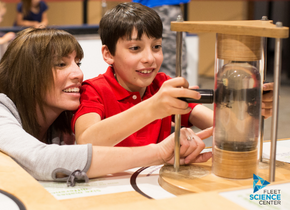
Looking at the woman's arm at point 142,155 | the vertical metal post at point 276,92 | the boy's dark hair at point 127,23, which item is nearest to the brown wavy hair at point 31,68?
the boy's dark hair at point 127,23

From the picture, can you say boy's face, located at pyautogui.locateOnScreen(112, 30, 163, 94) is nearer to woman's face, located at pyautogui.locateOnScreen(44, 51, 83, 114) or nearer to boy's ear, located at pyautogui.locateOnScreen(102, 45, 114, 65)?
boy's ear, located at pyautogui.locateOnScreen(102, 45, 114, 65)

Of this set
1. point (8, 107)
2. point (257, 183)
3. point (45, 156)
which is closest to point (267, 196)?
point (257, 183)

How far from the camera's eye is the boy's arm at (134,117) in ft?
2.39

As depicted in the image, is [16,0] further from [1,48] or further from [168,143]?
[168,143]

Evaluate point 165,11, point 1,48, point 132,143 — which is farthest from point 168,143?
point 1,48

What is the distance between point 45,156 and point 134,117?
0.68 ft

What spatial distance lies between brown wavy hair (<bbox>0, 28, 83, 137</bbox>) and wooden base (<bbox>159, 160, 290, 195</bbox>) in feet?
1.41

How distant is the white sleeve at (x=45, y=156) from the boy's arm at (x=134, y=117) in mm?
101

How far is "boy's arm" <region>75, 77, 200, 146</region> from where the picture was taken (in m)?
0.73

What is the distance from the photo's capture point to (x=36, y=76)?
1004mm

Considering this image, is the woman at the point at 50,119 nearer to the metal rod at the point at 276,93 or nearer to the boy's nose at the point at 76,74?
the boy's nose at the point at 76,74

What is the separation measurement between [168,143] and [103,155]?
146 mm

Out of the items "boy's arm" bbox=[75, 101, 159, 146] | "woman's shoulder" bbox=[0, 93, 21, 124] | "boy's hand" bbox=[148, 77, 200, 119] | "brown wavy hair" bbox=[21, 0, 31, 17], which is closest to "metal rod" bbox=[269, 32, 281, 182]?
"boy's hand" bbox=[148, 77, 200, 119]

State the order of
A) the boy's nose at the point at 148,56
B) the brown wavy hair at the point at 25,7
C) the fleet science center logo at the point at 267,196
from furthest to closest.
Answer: the brown wavy hair at the point at 25,7, the boy's nose at the point at 148,56, the fleet science center logo at the point at 267,196
